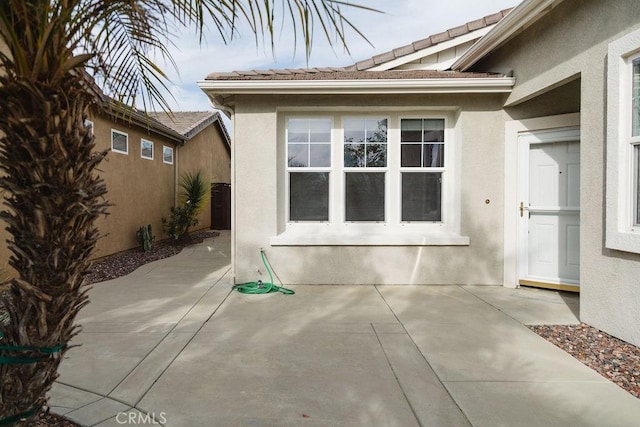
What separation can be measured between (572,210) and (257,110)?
5086mm

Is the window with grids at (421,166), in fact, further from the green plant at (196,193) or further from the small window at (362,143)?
the green plant at (196,193)

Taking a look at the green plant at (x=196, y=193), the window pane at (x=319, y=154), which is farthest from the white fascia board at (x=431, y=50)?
the green plant at (x=196, y=193)

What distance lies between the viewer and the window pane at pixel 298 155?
6773 mm

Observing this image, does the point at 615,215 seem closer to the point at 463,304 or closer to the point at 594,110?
the point at 594,110

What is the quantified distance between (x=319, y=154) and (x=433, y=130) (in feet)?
6.53

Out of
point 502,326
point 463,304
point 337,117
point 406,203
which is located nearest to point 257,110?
point 337,117

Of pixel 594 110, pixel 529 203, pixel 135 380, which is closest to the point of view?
pixel 135 380

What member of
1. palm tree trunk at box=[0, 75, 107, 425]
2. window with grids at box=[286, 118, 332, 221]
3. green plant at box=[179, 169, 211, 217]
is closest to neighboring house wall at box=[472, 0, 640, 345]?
window with grids at box=[286, 118, 332, 221]

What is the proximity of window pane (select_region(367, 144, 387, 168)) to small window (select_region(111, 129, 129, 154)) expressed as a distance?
20.5ft

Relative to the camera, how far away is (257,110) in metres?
6.45

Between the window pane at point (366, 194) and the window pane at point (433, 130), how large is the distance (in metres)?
1.02

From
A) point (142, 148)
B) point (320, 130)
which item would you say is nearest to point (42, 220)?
point (320, 130)

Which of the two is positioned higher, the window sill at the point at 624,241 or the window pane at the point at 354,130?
the window pane at the point at 354,130

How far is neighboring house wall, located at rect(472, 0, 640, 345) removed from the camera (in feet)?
13.3
